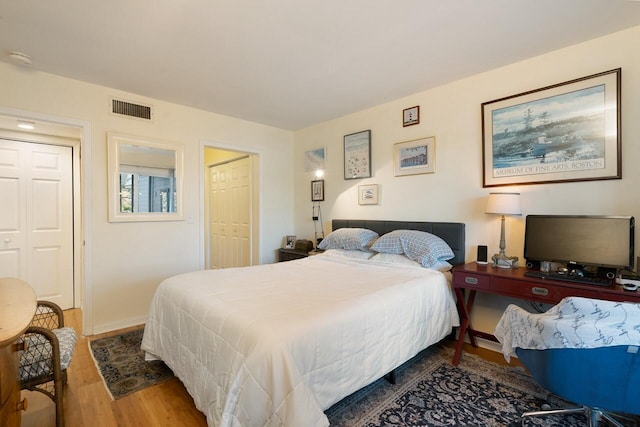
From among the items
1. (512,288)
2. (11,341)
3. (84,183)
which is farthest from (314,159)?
(11,341)

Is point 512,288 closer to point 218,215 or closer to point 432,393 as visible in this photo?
point 432,393

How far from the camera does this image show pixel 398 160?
134 inches

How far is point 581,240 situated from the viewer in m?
2.13

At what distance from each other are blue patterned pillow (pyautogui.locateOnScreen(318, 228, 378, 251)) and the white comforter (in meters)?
0.67

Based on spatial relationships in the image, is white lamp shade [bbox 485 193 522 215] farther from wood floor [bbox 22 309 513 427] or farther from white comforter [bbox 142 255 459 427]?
wood floor [bbox 22 309 513 427]

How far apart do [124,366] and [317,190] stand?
9.62ft

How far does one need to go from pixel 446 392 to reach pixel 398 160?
2286 mm

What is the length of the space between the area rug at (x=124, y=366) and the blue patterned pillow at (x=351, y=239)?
1.95 meters

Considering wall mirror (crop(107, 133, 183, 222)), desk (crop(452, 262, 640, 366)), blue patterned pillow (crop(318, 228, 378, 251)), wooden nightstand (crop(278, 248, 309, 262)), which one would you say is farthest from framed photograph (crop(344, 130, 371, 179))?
wall mirror (crop(107, 133, 183, 222))

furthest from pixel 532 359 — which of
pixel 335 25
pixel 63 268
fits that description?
pixel 63 268

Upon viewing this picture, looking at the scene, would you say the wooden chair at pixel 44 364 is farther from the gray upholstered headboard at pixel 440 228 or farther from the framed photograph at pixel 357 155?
the framed photograph at pixel 357 155

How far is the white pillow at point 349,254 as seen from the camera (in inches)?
124

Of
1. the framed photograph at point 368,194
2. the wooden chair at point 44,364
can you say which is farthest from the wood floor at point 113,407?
the framed photograph at point 368,194

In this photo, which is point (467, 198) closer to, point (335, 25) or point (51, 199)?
point (335, 25)
